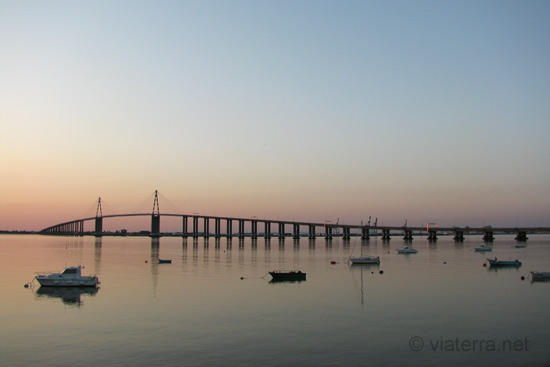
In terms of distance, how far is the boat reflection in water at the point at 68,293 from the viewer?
1903 inches

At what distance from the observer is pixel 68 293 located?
53688 millimetres

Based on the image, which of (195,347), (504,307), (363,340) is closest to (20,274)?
(195,347)

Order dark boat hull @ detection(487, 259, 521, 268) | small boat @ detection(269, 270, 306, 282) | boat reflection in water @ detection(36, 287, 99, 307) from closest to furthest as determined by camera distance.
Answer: boat reflection in water @ detection(36, 287, 99, 307) < small boat @ detection(269, 270, 306, 282) < dark boat hull @ detection(487, 259, 521, 268)

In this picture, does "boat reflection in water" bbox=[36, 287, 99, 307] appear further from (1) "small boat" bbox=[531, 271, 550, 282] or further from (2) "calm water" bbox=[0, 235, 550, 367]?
(1) "small boat" bbox=[531, 271, 550, 282]

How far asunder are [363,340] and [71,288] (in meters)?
38.4

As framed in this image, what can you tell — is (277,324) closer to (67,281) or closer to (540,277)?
(67,281)

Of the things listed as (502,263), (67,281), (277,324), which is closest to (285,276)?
(67,281)

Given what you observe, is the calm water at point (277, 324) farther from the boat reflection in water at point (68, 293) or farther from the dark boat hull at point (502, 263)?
the dark boat hull at point (502, 263)

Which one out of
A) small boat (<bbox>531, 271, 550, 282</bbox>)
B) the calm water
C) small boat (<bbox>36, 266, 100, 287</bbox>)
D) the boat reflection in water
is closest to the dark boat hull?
small boat (<bbox>531, 271, 550, 282</bbox>)

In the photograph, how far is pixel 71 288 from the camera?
2244 inches

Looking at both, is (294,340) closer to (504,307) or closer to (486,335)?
(486,335)

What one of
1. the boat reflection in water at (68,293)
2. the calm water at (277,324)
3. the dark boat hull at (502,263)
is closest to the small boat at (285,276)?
the calm water at (277,324)

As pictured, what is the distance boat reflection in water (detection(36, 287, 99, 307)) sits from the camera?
48344mm

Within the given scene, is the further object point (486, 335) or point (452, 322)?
point (452, 322)
